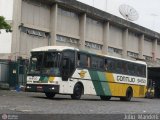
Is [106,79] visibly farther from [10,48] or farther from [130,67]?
[10,48]

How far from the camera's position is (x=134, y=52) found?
219 ft

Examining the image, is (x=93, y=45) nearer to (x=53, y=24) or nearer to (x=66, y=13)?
(x=66, y=13)

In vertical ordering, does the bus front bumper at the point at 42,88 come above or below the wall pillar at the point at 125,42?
below

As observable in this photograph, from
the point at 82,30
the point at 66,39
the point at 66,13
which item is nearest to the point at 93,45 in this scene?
the point at 82,30

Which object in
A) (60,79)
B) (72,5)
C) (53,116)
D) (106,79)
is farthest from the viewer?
(72,5)

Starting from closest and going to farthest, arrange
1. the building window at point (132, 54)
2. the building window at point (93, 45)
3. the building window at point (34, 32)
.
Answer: the building window at point (34, 32), the building window at point (93, 45), the building window at point (132, 54)

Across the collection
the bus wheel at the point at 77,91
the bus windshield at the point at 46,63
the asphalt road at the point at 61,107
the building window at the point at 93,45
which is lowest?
the asphalt road at the point at 61,107

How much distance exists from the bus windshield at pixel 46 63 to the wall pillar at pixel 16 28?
563 inches

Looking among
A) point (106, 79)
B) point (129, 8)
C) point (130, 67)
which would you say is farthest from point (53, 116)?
point (129, 8)

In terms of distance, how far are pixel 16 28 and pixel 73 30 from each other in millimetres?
11638

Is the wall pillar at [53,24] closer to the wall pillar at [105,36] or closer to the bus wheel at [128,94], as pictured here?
the wall pillar at [105,36]

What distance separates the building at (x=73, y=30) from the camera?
43031 mm

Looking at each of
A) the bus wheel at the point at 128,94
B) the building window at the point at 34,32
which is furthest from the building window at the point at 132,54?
the bus wheel at the point at 128,94

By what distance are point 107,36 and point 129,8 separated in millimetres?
11210
